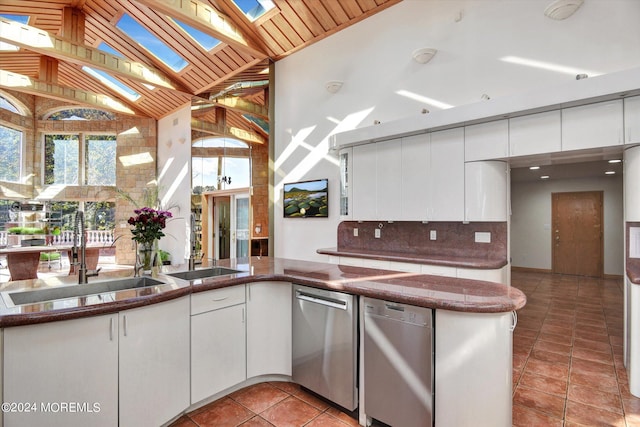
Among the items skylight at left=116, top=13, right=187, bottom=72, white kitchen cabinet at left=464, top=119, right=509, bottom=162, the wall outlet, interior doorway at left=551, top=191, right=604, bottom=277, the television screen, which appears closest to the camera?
white kitchen cabinet at left=464, top=119, right=509, bottom=162

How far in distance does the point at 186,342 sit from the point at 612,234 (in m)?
8.86

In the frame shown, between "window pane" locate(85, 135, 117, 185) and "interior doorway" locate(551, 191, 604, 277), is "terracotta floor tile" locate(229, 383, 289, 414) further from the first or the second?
"window pane" locate(85, 135, 117, 185)

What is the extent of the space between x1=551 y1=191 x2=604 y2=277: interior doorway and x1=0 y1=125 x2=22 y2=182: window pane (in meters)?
14.1

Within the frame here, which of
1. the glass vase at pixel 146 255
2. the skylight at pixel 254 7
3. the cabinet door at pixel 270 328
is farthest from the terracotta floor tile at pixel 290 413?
the skylight at pixel 254 7

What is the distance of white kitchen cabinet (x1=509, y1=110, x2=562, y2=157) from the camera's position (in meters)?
2.81

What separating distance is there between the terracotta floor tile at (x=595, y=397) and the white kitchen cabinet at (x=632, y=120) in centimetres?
202

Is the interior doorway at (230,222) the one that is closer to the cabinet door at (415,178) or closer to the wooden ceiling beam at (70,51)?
the wooden ceiling beam at (70,51)

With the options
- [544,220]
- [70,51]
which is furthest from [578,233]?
[70,51]

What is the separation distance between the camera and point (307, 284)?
7.34 ft

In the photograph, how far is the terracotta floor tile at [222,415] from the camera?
205cm

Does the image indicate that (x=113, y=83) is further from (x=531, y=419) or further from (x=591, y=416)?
(x=591, y=416)

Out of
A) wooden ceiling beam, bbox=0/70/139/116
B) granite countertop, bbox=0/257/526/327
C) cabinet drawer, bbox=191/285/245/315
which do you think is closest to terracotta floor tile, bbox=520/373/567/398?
granite countertop, bbox=0/257/526/327

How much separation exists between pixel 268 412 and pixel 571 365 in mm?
2802

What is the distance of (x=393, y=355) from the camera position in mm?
1809
